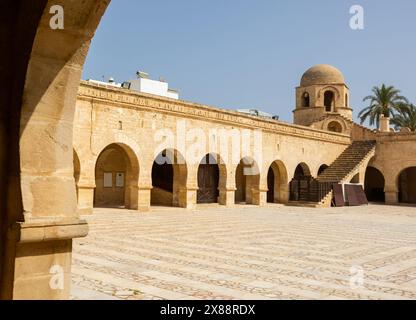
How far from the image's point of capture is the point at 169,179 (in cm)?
2281

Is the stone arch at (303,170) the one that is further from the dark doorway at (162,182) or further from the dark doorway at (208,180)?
the dark doorway at (162,182)

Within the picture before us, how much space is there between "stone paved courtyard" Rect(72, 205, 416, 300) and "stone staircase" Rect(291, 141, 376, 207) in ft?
39.6

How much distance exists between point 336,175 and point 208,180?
361 inches

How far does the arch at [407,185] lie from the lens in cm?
3284

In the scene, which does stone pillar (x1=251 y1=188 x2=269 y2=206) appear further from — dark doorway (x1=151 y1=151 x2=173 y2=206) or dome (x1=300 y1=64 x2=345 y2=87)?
dome (x1=300 y1=64 x2=345 y2=87)

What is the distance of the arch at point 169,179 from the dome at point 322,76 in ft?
59.0

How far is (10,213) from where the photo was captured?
335 cm

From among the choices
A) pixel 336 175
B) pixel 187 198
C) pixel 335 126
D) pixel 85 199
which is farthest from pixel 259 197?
pixel 335 126

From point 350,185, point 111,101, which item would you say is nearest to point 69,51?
point 111,101

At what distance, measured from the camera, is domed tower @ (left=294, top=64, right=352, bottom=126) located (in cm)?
3488

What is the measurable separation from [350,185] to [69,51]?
25904 mm

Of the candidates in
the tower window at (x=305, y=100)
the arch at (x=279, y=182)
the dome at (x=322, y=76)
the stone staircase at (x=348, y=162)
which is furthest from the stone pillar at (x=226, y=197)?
the dome at (x=322, y=76)

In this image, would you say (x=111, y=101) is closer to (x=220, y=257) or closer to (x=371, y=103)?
(x=220, y=257)

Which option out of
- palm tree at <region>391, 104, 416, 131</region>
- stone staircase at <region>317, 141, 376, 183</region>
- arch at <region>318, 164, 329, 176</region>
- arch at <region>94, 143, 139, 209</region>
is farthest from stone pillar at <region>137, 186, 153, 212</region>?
palm tree at <region>391, 104, 416, 131</region>
